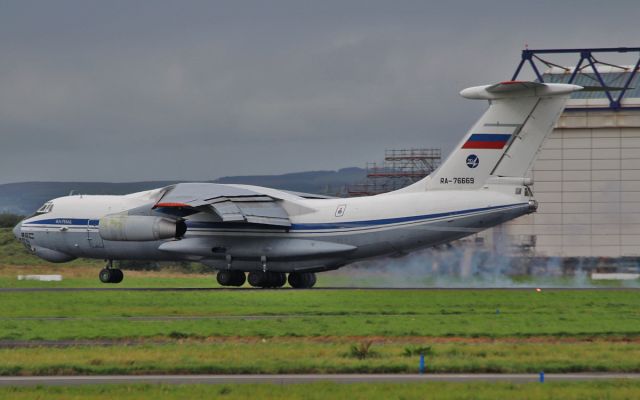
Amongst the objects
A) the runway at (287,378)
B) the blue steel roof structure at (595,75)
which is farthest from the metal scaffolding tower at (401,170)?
the runway at (287,378)

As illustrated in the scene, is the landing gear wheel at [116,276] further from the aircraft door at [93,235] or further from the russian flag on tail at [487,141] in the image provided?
the russian flag on tail at [487,141]

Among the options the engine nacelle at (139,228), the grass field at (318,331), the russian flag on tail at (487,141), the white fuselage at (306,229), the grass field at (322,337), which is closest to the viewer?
the grass field at (322,337)

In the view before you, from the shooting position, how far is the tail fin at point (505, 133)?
3834 centimetres

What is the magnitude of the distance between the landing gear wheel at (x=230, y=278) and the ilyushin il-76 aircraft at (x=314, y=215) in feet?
0.16

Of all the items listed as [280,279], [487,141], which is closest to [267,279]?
[280,279]

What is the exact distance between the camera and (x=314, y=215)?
138ft

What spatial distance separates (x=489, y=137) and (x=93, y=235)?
1702 centimetres

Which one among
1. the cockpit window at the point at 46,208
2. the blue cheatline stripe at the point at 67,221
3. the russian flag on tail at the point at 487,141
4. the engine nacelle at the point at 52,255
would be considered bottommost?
the engine nacelle at the point at 52,255

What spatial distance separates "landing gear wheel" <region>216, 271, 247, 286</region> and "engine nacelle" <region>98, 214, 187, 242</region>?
299cm

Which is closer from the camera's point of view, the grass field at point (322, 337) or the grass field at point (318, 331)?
the grass field at point (322, 337)

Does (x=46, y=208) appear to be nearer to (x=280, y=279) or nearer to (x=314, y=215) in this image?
(x=280, y=279)

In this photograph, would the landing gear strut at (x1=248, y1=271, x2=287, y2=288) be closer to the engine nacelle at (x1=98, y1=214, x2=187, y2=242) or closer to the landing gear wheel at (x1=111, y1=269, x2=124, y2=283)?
the engine nacelle at (x1=98, y1=214, x2=187, y2=242)
